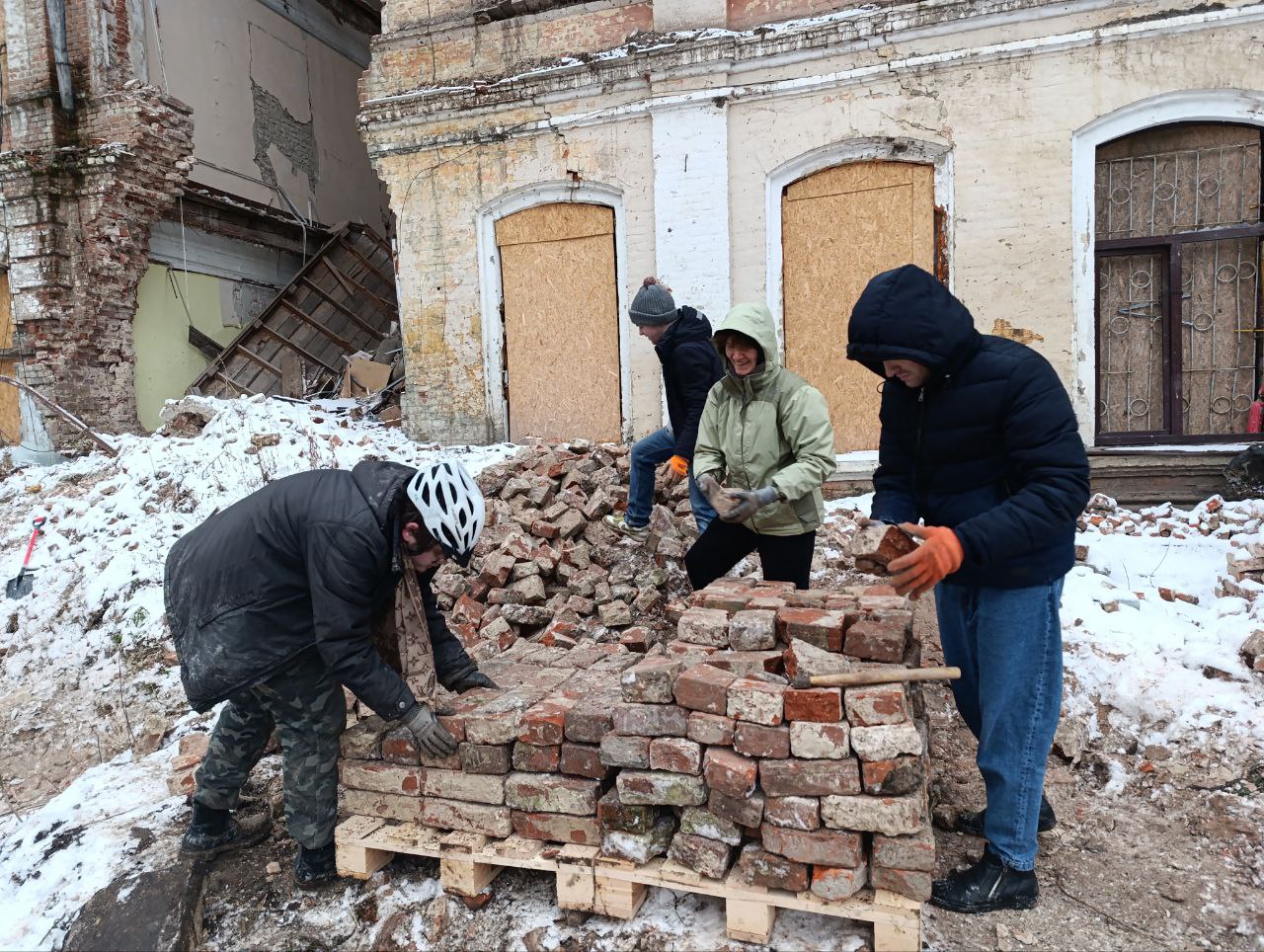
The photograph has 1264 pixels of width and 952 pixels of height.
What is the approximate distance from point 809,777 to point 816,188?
666cm

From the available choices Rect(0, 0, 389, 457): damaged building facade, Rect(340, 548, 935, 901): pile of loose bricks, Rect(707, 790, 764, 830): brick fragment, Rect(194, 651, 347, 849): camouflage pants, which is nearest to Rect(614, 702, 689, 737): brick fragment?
Rect(340, 548, 935, 901): pile of loose bricks

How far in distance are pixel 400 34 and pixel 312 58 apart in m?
6.24

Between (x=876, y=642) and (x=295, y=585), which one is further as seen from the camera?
(x=295, y=585)

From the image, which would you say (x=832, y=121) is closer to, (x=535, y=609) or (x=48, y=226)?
(x=535, y=609)

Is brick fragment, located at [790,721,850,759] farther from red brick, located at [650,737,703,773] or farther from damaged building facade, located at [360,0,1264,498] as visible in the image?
damaged building facade, located at [360,0,1264,498]

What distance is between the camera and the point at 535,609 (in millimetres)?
5141

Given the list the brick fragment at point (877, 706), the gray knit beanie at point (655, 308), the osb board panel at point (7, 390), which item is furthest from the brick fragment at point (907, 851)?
the osb board panel at point (7, 390)

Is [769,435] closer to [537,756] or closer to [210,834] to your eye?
[537,756]

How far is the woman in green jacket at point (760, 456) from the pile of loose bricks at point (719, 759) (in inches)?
24.6

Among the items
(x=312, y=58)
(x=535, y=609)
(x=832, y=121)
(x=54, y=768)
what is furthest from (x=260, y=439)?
(x=312, y=58)

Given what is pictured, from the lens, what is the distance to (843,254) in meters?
7.71

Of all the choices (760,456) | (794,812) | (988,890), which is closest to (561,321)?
(760,456)

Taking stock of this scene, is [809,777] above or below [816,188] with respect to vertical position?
below

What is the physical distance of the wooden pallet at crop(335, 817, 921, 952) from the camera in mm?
2438
